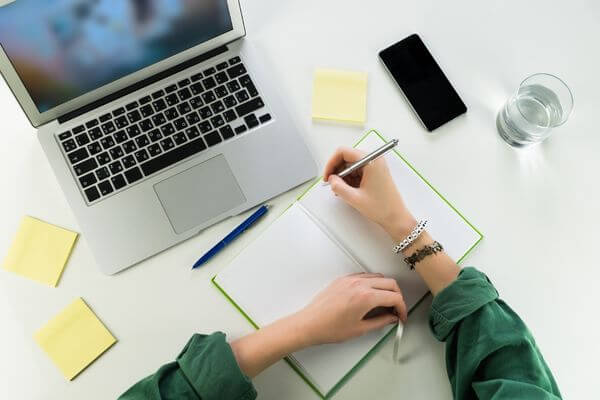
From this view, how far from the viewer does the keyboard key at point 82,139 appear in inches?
31.4

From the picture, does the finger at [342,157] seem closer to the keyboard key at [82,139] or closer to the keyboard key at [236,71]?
the keyboard key at [236,71]

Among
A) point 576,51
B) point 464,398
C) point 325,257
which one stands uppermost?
point 576,51

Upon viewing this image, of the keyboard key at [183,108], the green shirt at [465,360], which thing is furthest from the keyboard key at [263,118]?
the green shirt at [465,360]

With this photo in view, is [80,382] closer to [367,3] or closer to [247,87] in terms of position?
[247,87]

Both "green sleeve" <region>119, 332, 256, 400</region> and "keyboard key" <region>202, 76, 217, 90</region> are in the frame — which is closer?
"green sleeve" <region>119, 332, 256, 400</region>

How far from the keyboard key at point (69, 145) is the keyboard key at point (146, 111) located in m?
0.11

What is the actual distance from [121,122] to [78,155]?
0.08 m

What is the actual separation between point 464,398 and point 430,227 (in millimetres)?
245

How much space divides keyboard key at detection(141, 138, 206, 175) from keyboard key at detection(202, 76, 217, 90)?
0.28 ft

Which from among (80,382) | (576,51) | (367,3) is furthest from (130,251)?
(576,51)

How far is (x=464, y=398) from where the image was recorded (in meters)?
0.72

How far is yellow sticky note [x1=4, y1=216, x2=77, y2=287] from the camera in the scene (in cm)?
79

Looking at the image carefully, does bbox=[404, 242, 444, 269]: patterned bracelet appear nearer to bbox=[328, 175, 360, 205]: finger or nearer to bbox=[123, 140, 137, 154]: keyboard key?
bbox=[328, 175, 360, 205]: finger

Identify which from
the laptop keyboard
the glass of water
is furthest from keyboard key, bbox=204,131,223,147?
the glass of water
